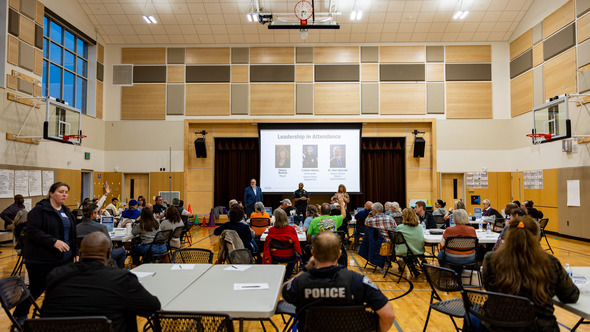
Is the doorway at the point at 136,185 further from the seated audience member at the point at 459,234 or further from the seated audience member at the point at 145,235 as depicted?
the seated audience member at the point at 459,234

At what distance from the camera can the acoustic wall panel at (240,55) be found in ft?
43.4

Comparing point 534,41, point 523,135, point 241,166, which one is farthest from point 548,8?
point 241,166

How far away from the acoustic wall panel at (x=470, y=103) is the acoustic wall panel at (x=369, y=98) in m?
2.65

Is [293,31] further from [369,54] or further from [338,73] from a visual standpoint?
[369,54]

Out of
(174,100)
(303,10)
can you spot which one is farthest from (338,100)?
(174,100)

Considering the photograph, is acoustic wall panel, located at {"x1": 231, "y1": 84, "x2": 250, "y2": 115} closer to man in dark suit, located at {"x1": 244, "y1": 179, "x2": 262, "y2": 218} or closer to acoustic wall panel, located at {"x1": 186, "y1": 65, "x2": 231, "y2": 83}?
acoustic wall panel, located at {"x1": 186, "y1": 65, "x2": 231, "y2": 83}

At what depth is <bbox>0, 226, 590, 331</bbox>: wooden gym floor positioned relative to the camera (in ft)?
13.0

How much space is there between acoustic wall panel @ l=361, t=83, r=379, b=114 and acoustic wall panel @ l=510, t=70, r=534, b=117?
15.7 feet

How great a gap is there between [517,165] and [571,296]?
1170 cm

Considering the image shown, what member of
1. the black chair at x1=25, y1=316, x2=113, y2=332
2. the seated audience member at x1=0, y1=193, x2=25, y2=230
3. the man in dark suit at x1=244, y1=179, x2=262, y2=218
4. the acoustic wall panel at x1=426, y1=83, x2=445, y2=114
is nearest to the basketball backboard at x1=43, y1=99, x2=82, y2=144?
the seated audience member at x1=0, y1=193, x2=25, y2=230

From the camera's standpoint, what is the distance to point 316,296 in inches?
87.0

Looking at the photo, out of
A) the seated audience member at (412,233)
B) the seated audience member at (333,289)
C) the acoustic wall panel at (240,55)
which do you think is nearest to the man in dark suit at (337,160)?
the acoustic wall panel at (240,55)

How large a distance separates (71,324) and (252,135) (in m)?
11.4

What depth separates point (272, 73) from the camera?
43.2 ft
